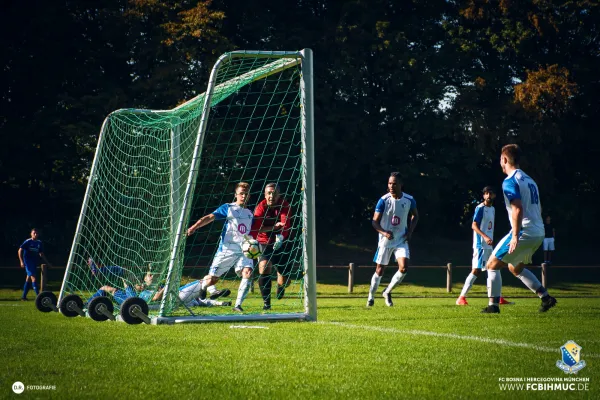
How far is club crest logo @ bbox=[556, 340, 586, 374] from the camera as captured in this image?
6.32m

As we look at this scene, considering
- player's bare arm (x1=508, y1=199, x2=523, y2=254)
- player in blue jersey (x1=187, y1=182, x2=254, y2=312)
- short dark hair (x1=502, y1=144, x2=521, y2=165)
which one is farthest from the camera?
player in blue jersey (x1=187, y1=182, x2=254, y2=312)

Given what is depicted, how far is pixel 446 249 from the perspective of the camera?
36844 millimetres

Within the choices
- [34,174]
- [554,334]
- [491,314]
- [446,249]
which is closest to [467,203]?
[446,249]

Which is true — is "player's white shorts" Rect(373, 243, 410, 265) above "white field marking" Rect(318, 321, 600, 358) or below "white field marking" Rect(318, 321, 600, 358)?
above

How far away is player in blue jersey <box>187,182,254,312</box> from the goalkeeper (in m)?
0.28

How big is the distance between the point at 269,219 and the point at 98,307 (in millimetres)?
3632

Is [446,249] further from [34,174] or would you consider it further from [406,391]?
[406,391]

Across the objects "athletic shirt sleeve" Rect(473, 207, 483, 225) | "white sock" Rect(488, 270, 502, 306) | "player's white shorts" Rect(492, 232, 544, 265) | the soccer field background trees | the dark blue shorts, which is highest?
the soccer field background trees

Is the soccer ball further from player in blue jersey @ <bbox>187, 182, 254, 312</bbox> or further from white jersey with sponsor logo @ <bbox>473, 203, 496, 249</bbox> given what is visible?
white jersey with sponsor logo @ <bbox>473, 203, 496, 249</bbox>

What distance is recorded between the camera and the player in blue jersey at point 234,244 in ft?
39.0

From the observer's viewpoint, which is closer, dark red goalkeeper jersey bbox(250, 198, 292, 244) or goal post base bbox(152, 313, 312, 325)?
goal post base bbox(152, 313, 312, 325)

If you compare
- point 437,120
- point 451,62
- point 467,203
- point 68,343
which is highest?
point 451,62

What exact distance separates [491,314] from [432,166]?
1982cm

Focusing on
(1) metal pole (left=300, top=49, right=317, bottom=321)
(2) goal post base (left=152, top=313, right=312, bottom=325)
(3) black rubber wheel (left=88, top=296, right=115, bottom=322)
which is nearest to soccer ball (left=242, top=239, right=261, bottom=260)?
(1) metal pole (left=300, top=49, right=317, bottom=321)
